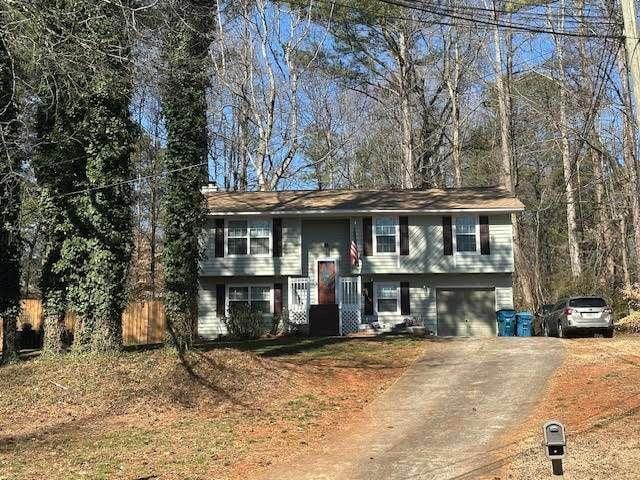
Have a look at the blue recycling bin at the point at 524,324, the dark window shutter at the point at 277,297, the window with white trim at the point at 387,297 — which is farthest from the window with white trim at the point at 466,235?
the dark window shutter at the point at 277,297

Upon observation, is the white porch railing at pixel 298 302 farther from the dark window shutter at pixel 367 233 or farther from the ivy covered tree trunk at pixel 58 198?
the ivy covered tree trunk at pixel 58 198

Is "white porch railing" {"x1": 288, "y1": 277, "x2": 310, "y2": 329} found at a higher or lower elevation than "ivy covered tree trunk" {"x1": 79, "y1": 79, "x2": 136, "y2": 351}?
lower

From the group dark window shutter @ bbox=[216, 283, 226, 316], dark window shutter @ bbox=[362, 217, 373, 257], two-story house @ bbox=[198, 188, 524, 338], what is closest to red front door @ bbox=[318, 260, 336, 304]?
two-story house @ bbox=[198, 188, 524, 338]

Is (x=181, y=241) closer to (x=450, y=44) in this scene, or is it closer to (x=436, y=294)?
(x=436, y=294)

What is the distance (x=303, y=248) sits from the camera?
88.1 feet

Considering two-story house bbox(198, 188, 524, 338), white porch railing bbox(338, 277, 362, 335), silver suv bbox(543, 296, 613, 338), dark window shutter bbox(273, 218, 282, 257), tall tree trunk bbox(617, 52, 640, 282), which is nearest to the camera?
silver suv bbox(543, 296, 613, 338)

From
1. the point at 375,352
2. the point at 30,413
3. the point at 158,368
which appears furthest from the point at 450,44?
the point at 30,413

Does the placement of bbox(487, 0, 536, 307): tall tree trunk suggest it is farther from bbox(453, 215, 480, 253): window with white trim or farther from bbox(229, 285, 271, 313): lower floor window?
bbox(229, 285, 271, 313): lower floor window

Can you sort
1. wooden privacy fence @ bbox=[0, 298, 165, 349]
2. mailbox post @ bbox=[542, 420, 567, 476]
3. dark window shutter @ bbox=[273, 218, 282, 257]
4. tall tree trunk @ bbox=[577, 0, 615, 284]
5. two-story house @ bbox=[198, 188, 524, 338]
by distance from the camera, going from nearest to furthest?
mailbox post @ bbox=[542, 420, 567, 476], tall tree trunk @ bbox=[577, 0, 615, 284], two-story house @ bbox=[198, 188, 524, 338], dark window shutter @ bbox=[273, 218, 282, 257], wooden privacy fence @ bbox=[0, 298, 165, 349]

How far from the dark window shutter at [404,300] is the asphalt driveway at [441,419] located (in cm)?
796

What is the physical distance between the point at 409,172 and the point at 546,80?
8.37m

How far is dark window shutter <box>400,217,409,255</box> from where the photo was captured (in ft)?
86.0

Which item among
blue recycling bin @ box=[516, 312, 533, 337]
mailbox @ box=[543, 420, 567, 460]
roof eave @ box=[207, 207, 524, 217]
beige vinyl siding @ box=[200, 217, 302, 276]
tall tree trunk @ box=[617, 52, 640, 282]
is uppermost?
tall tree trunk @ box=[617, 52, 640, 282]

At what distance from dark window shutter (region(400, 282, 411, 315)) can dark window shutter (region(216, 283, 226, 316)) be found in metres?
7.04
